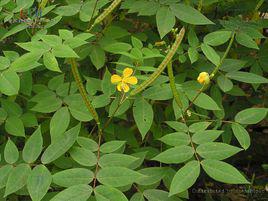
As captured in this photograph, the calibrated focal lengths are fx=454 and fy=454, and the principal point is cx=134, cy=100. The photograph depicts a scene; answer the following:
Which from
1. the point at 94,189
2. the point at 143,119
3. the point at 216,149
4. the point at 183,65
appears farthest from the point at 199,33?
the point at 94,189

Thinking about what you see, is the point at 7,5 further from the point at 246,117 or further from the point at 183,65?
the point at 246,117

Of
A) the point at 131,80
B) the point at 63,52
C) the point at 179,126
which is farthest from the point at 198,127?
the point at 63,52

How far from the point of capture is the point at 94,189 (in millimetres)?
1333

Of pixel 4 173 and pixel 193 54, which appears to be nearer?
pixel 4 173

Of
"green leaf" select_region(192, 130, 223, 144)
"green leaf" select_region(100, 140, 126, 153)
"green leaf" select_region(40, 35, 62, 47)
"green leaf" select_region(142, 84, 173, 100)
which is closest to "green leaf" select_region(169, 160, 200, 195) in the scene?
"green leaf" select_region(192, 130, 223, 144)

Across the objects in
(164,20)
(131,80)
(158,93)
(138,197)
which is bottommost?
(138,197)

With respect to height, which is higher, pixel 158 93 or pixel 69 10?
pixel 69 10

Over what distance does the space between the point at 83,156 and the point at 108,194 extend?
0.20 metres

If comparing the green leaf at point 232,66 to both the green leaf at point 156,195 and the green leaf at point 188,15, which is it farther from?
the green leaf at point 156,195

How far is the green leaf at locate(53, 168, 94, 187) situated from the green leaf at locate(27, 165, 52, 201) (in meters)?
0.03

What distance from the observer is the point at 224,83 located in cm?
184

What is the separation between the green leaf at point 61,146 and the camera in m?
1.47

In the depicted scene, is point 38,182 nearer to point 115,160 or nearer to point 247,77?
point 115,160

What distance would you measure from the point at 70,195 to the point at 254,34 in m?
1.07
